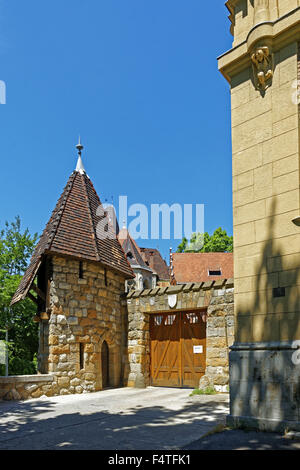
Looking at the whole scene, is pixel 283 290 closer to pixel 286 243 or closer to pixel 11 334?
pixel 286 243

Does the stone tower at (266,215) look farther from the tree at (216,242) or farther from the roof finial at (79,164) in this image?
the tree at (216,242)

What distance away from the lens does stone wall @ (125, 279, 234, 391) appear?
10.0 metres

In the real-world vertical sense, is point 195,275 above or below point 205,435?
above

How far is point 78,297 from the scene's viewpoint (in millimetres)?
11250

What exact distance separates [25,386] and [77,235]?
13.4 feet

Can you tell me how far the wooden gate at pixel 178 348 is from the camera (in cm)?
1113

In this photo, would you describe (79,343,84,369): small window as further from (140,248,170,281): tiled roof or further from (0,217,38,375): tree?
(140,248,170,281): tiled roof

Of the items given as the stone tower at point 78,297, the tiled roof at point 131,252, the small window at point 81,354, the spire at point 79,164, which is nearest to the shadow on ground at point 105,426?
the stone tower at point 78,297

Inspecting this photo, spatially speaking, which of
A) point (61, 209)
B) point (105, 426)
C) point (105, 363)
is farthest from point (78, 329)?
point (105, 426)

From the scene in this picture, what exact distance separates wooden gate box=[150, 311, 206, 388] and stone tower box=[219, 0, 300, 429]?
192 inches

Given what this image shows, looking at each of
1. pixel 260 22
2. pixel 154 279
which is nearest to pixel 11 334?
pixel 260 22

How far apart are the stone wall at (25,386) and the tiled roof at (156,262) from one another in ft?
148
